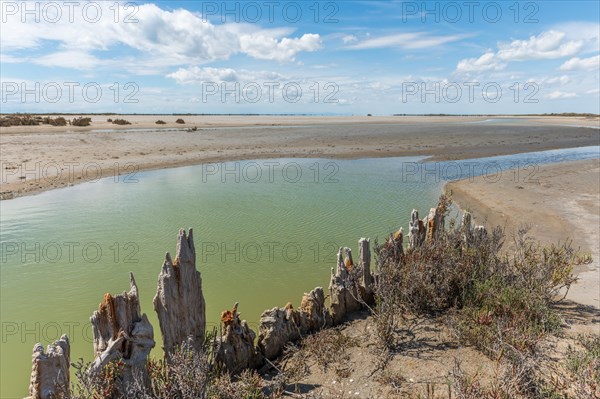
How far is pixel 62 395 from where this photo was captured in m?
3.65

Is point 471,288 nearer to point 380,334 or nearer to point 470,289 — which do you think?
point 470,289

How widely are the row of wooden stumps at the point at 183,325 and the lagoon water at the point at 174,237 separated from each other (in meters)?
1.53

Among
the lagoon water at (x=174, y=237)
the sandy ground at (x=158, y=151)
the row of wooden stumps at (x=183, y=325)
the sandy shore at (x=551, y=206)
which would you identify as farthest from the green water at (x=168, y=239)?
the sandy ground at (x=158, y=151)

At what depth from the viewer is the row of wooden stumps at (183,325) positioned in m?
3.75

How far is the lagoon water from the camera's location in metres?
7.28

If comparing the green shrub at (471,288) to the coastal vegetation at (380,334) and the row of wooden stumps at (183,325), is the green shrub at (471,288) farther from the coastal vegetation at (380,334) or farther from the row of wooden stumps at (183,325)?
the row of wooden stumps at (183,325)

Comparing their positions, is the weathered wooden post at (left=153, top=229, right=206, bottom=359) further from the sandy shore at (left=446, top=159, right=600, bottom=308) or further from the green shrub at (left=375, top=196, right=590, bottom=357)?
the sandy shore at (left=446, top=159, right=600, bottom=308)

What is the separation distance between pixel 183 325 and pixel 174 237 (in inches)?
263

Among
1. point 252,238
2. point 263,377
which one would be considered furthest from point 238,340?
point 252,238

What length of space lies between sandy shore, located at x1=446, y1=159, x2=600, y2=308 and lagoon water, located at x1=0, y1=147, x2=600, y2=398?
1.89m

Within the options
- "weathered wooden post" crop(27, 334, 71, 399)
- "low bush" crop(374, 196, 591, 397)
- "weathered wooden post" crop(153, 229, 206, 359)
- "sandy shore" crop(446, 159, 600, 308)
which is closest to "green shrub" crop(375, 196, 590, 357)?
"low bush" crop(374, 196, 591, 397)

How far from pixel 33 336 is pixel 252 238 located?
5729 millimetres

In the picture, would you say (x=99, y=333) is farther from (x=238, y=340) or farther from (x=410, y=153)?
(x=410, y=153)

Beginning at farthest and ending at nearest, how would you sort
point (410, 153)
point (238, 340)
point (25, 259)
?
point (410, 153) → point (25, 259) → point (238, 340)
